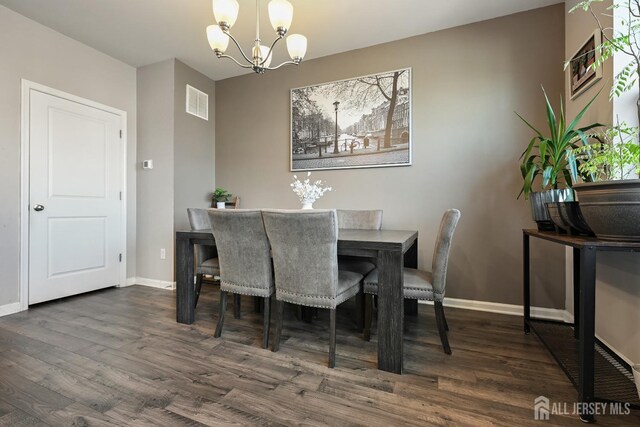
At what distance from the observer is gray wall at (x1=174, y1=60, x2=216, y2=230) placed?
129 inches

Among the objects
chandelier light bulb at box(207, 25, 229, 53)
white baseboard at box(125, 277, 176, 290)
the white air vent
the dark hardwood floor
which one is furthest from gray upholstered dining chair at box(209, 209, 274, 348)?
the white air vent

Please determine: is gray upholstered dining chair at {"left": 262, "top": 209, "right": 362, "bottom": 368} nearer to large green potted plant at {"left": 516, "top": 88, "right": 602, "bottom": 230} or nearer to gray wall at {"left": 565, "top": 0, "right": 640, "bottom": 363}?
large green potted plant at {"left": 516, "top": 88, "right": 602, "bottom": 230}

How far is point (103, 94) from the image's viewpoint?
3.16m

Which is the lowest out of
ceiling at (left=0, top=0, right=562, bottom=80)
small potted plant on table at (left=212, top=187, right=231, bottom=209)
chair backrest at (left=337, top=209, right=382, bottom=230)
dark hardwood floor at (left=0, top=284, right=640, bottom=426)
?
dark hardwood floor at (left=0, top=284, right=640, bottom=426)

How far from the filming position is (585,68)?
1963mm

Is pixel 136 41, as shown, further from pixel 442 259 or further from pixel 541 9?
pixel 541 9

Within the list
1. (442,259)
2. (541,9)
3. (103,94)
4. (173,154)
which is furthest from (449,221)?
(103,94)

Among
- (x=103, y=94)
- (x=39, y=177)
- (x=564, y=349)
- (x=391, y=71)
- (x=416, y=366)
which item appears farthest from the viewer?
(x=103, y=94)

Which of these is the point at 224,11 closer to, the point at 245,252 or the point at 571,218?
the point at 245,252

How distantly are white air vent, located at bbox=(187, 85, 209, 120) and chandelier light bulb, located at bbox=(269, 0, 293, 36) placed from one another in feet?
6.76

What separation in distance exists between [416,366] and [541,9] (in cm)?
303

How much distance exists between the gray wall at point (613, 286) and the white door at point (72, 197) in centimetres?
441

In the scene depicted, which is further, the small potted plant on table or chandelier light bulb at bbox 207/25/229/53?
the small potted plant on table

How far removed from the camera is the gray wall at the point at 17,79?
2.41m
